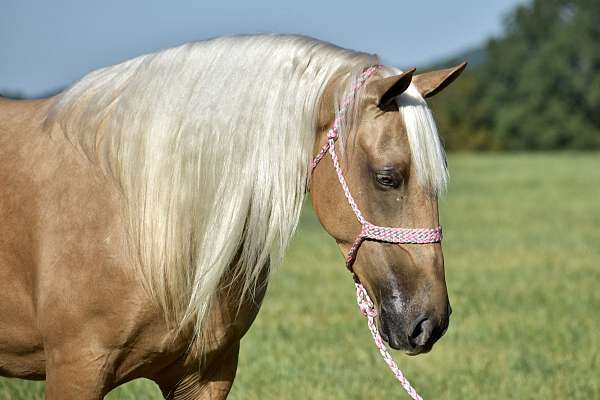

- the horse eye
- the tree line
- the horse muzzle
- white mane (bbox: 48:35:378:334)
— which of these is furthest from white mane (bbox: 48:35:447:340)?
the tree line

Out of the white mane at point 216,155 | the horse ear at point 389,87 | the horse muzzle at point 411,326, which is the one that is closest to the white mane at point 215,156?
the white mane at point 216,155

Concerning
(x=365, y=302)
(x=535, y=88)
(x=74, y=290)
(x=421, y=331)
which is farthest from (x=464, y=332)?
(x=535, y=88)

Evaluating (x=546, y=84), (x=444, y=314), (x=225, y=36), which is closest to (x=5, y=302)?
(x=225, y=36)

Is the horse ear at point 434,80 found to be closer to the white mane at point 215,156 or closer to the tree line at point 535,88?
the white mane at point 215,156

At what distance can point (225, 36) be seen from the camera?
124 inches

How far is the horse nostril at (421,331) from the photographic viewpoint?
2717 millimetres

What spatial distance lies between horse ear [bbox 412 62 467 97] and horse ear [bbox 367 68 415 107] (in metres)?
0.21

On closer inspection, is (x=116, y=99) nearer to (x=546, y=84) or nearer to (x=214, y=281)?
(x=214, y=281)

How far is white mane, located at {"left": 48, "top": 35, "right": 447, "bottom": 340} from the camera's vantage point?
114 inches

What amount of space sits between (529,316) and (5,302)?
563cm

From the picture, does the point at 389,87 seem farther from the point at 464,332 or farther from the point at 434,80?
the point at 464,332

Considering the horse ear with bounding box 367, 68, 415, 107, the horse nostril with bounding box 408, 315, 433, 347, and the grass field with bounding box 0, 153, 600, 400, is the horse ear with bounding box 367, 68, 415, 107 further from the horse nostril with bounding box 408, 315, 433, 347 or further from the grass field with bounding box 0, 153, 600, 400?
the grass field with bounding box 0, 153, 600, 400

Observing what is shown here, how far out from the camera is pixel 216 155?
2.93 meters

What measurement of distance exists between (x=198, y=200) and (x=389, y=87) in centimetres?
73
